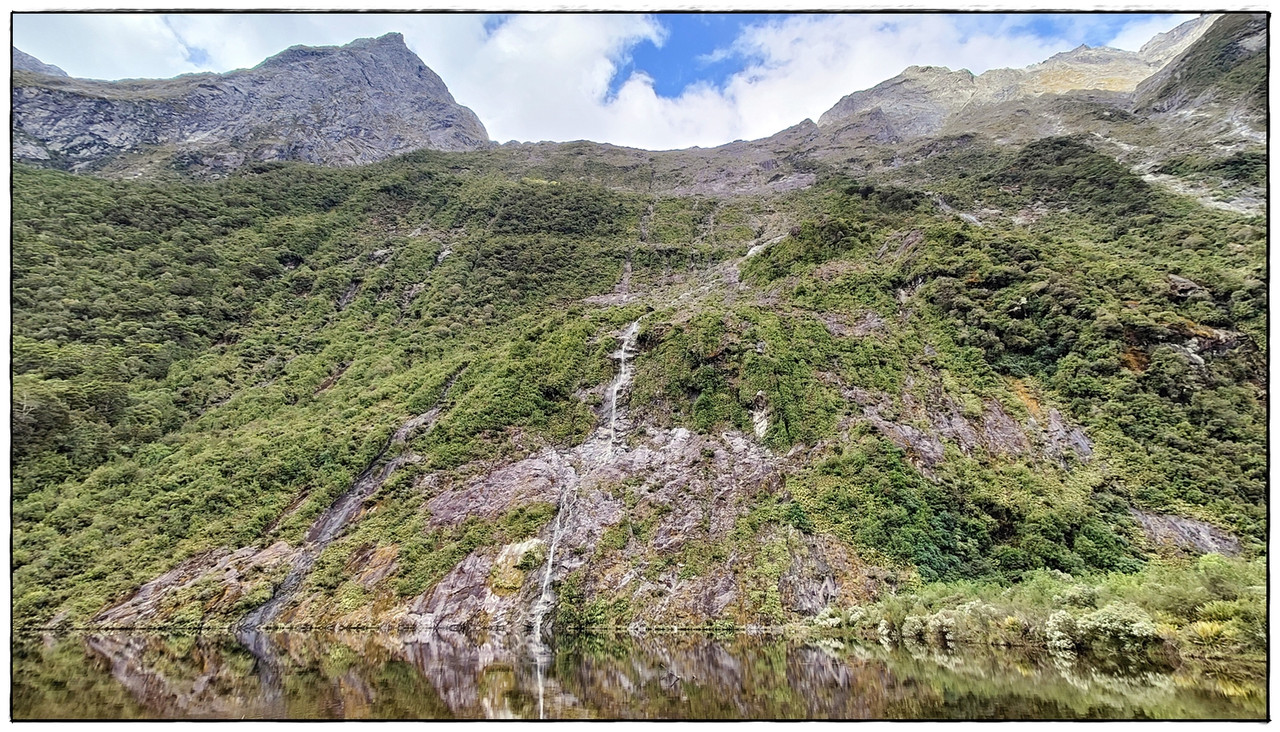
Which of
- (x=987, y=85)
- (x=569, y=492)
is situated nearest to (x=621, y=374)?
(x=569, y=492)

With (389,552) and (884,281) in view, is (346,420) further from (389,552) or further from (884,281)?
(884,281)

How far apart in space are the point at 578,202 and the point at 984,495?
71.9 metres

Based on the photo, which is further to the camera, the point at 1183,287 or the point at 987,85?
the point at 987,85

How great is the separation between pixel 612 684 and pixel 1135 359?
38166 mm

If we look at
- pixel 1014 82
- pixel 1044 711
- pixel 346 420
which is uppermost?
pixel 1014 82

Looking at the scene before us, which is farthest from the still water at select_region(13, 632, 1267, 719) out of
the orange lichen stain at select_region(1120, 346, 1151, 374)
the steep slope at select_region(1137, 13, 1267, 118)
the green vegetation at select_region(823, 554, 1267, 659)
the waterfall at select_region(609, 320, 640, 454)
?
the steep slope at select_region(1137, 13, 1267, 118)

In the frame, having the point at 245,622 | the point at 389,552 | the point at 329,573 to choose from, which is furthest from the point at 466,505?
the point at 245,622

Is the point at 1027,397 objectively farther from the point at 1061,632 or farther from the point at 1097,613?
the point at 1097,613

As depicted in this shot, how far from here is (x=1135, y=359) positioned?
3612 cm

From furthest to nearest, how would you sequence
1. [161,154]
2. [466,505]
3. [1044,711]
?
[161,154] → [466,505] → [1044,711]

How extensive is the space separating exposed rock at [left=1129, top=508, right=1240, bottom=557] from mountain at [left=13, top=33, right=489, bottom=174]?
10965 cm

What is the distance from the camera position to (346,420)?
147ft

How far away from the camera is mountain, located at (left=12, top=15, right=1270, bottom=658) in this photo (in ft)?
92.8

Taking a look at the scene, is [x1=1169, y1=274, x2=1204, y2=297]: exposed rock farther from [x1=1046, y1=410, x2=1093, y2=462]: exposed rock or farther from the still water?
the still water
